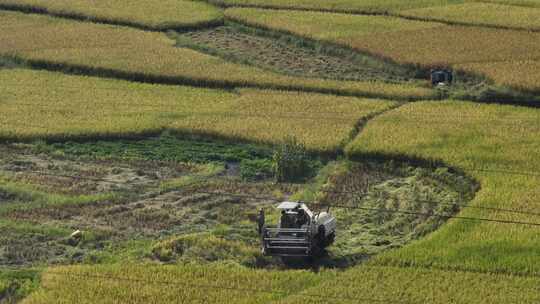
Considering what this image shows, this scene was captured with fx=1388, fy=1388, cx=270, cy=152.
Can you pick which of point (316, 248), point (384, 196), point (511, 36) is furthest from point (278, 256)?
point (511, 36)

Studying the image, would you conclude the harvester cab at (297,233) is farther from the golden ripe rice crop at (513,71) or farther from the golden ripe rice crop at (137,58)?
the golden ripe rice crop at (513,71)

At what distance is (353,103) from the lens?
1727 inches

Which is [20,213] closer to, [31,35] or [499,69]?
[499,69]

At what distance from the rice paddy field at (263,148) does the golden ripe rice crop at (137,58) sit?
0.35 feet

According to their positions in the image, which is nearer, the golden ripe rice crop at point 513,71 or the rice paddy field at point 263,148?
the rice paddy field at point 263,148

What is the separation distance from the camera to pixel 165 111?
1692 inches

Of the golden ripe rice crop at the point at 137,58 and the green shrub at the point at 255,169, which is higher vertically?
the green shrub at the point at 255,169

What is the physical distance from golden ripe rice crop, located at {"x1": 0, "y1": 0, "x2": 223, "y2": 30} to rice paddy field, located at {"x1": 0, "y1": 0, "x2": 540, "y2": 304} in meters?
0.19

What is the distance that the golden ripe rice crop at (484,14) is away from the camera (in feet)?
182

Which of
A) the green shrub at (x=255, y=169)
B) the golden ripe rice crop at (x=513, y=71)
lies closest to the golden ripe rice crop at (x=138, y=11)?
the golden ripe rice crop at (x=513, y=71)

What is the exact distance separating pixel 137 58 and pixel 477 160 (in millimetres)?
18441

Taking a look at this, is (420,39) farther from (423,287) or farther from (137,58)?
(423,287)

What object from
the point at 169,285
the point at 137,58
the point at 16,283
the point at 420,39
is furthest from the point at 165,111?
the point at 169,285

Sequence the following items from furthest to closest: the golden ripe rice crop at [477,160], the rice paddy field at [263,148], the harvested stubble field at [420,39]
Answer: the harvested stubble field at [420,39] → the golden ripe rice crop at [477,160] → the rice paddy field at [263,148]
